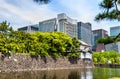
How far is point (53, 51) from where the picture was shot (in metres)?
46.1

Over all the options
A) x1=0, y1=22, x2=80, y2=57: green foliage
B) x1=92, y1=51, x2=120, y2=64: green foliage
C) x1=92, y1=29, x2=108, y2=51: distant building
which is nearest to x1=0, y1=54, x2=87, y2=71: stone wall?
x1=0, y1=22, x2=80, y2=57: green foliage

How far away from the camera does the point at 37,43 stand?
133 ft

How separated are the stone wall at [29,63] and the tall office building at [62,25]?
3128 inches

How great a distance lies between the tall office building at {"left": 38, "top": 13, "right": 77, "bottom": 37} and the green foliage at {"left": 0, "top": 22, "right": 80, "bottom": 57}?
7588 centimetres

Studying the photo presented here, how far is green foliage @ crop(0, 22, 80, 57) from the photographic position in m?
34.7

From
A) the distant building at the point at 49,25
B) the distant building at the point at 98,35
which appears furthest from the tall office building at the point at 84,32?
the distant building at the point at 49,25

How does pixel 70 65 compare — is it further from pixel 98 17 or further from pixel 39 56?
pixel 98 17

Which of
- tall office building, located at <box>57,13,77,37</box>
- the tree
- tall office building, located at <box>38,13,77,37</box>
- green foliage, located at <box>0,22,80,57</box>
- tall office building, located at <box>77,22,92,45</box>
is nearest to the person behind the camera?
the tree

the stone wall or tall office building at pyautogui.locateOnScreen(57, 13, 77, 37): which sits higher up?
tall office building at pyautogui.locateOnScreen(57, 13, 77, 37)

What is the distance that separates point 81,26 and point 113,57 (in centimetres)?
6514

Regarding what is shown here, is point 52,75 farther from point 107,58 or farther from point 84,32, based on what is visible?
point 84,32

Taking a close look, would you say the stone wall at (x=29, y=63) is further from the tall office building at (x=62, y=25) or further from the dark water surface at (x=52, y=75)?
the tall office building at (x=62, y=25)

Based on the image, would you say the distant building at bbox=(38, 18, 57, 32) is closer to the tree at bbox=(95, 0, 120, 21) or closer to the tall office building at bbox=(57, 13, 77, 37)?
the tall office building at bbox=(57, 13, 77, 37)

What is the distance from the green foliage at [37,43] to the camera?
3471cm
